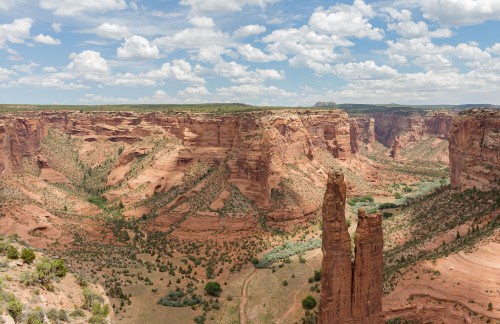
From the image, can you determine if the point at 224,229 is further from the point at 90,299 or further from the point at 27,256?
the point at 90,299

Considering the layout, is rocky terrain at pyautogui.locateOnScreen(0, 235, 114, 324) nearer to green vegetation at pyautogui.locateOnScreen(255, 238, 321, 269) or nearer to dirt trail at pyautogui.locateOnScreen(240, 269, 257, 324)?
dirt trail at pyautogui.locateOnScreen(240, 269, 257, 324)

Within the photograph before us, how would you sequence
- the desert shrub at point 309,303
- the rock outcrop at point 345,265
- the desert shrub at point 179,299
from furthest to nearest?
the desert shrub at point 179,299
the desert shrub at point 309,303
the rock outcrop at point 345,265

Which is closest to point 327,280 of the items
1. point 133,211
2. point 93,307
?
point 93,307

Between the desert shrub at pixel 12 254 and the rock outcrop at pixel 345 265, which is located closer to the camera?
the desert shrub at pixel 12 254

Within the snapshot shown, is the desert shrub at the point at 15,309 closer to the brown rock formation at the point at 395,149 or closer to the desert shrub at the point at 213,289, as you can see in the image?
the desert shrub at the point at 213,289

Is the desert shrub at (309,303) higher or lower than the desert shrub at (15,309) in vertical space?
lower

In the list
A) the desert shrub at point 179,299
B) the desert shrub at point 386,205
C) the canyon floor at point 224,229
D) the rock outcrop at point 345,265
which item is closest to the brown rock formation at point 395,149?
the canyon floor at point 224,229

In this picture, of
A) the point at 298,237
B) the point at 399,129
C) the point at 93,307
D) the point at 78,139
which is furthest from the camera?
the point at 399,129

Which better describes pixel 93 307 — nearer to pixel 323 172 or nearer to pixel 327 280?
pixel 327 280

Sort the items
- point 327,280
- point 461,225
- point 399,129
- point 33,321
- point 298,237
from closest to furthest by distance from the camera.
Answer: point 33,321
point 327,280
point 461,225
point 298,237
point 399,129
